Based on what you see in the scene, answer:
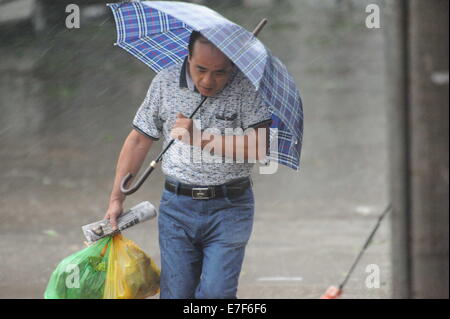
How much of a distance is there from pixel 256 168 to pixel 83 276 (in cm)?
545

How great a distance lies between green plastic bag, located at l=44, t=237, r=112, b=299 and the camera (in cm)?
395

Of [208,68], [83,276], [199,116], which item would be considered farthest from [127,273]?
[208,68]

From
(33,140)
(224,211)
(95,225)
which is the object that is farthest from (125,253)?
(33,140)

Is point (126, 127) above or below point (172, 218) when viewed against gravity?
above

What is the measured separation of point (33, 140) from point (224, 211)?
254 inches

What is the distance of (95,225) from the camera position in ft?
13.0

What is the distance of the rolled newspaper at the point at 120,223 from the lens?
3947 mm

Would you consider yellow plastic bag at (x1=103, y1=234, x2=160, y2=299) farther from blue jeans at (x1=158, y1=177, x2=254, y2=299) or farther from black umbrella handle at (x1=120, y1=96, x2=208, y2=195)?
black umbrella handle at (x1=120, y1=96, x2=208, y2=195)

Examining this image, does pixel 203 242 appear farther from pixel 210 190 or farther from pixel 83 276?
pixel 83 276

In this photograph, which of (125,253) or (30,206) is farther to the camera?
(30,206)

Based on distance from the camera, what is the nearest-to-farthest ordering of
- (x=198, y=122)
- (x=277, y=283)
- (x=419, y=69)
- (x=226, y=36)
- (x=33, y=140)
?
1. (x=419, y=69)
2. (x=226, y=36)
3. (x=198, y=122)
4. (x=277, y=283)
5. (x=33, y=140)

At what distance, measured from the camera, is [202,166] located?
3.93m
